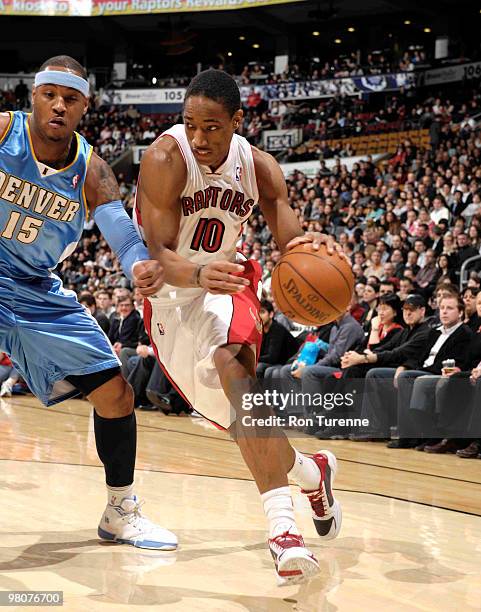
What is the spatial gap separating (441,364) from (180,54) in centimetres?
2556

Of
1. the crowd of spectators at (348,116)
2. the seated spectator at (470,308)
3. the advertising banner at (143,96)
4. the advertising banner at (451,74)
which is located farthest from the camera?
the advertising banner at (143,96)

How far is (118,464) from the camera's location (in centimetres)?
384

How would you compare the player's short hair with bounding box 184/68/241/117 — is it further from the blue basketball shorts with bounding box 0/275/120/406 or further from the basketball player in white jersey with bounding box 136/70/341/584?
the blue basketball shorts with bounding box 0/275/120/406

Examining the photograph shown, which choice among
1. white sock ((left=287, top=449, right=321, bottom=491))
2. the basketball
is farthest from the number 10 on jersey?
white sock ((left=287, top=449, right=321, bottom=491))

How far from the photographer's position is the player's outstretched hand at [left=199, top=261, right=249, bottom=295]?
3.02 m

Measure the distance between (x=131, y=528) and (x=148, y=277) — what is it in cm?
129

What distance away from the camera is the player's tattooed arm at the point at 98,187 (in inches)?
145

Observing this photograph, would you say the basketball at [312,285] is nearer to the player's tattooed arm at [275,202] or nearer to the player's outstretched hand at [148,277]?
the player's tattooed arm at [275,202]

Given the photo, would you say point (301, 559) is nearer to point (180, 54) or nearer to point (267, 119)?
point (267, 119)

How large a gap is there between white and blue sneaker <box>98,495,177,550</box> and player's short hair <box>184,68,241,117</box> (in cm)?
180

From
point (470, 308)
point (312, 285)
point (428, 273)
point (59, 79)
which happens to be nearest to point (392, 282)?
point (428, 273)

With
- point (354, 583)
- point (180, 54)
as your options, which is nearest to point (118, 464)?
point (354, 583)

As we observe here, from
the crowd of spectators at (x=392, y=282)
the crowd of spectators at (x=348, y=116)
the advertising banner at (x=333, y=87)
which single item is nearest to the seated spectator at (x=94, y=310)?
the crowd of spectators at (x=392, y=282)

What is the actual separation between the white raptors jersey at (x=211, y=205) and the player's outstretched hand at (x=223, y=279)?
545 mm
